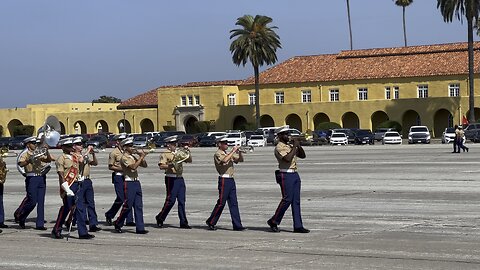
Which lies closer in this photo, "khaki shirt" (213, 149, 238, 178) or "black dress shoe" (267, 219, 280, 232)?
"black dress shoe" (267, 219, 280, 232)

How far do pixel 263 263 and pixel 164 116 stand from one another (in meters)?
85.2

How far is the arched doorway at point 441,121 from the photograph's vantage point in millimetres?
A: 82312

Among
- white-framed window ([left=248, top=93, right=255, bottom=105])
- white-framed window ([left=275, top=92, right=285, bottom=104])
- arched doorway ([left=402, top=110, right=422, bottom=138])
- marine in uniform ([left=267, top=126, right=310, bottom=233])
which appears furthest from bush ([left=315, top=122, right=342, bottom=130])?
marine in uniform ([left=267, top=126, right=310, bottom=233])

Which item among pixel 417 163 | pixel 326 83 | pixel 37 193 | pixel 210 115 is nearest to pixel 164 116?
pixel 210 115

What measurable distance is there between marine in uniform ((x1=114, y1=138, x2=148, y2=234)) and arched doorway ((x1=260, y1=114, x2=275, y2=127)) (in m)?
75.0

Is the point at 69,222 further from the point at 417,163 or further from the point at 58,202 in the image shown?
the point at 417,163

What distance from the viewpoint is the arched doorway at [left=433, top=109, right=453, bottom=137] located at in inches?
3241

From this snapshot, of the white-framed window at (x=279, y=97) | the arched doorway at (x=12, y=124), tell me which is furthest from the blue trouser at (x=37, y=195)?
the arched doorway at (x=12, y=124)

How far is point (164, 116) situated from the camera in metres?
98.2

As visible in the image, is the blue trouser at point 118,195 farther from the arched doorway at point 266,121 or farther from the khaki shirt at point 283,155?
the arched doorway at point 266,121

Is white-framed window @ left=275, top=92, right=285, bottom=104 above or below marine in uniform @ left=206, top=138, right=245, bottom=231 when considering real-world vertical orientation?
above

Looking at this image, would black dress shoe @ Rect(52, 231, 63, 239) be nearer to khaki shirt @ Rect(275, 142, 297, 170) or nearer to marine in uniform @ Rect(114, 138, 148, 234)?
marine in uniform @ Rect(114, 138, 148, 234)

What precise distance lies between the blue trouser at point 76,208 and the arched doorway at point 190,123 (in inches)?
3099

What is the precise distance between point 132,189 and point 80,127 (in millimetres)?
89772
